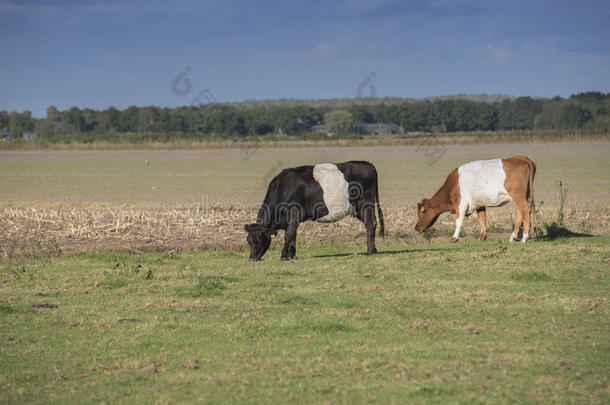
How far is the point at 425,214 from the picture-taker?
18.9m

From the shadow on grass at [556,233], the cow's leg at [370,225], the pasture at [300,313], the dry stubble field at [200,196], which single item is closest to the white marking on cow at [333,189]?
the cow's leg at [370,225]

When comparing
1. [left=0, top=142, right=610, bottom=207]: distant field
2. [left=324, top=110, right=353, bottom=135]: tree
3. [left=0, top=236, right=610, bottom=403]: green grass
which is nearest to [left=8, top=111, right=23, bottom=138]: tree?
[left=324, top=110, right=353, bottom=135]: tree

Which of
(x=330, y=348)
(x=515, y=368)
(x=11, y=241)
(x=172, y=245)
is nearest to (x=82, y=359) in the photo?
(x=330, y=348)

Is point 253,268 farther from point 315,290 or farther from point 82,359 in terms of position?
point 82,359

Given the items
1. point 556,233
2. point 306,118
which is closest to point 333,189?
point 556,233

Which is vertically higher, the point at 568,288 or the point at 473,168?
the point at 473,168

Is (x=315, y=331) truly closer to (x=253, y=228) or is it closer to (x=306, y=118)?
(x=253, y=228)

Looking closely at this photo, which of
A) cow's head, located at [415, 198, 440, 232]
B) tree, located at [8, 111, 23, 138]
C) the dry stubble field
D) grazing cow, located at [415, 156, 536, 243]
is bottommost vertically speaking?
the dry stubble field

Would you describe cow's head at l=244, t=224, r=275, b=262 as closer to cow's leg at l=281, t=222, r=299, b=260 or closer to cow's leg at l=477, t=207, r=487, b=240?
cow's leg at l=281, t=222, r=299, b=260

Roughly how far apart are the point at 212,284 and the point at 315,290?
1.77 meters

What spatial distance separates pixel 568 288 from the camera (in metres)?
11.8

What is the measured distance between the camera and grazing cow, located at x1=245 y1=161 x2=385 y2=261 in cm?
1572

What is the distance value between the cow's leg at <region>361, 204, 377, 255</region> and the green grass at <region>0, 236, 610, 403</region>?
4.41 ft

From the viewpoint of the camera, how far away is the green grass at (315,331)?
7.15 meters
